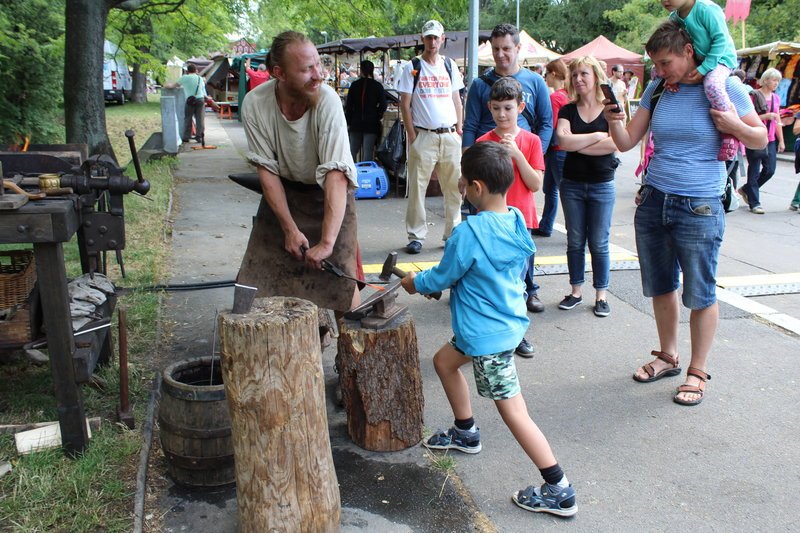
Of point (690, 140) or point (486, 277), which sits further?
point (690, 140)

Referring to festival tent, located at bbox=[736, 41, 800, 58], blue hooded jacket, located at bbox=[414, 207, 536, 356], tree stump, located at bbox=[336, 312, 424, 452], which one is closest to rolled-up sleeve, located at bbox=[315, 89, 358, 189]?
tree stump, located at bbox=[336, 312, 424, 452]

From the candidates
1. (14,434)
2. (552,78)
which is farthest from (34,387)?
(552,78)

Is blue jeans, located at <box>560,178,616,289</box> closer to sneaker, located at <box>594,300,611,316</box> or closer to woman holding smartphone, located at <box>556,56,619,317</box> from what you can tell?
woman holding smartphone, located at <box>556,56,619,317</box>

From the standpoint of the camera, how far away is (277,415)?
96.9 inches

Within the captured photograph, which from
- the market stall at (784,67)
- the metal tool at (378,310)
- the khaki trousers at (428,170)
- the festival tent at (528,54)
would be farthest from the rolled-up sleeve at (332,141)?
the festival tent at (528,54)

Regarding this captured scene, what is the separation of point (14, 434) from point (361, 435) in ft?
5.28

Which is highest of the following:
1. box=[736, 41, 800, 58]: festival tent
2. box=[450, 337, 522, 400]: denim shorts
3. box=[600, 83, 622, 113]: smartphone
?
box=[736, 41, 800, 58]: festival tent

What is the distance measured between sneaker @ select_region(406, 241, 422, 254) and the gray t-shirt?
3233mm

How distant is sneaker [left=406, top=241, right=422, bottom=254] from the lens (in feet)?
22.8

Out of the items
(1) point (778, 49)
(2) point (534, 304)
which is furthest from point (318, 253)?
(1) point (778, 49)

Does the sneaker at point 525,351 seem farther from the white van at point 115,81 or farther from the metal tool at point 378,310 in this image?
the white van at point 115,81

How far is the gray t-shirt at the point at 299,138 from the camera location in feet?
11.5

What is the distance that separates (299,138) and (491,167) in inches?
47.0

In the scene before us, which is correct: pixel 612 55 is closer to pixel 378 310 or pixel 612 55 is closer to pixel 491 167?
pixel 378 310
